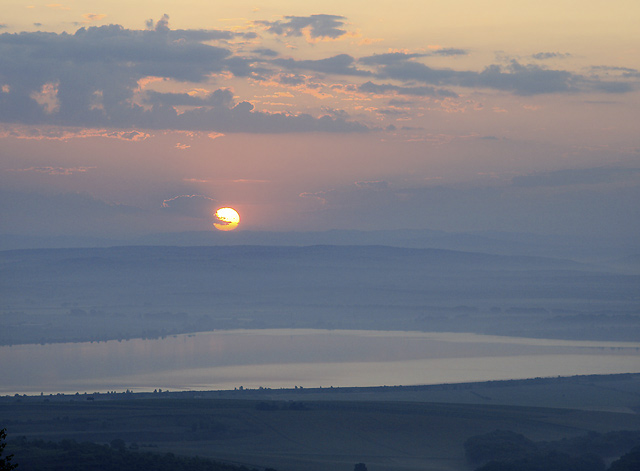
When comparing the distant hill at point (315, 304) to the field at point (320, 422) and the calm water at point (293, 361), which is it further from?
the field at point (320, 422)

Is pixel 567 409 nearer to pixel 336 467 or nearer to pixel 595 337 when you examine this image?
pixel 336 467

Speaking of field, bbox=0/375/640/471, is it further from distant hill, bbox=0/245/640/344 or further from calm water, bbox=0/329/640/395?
distant hill, bbox=0/245/640/344

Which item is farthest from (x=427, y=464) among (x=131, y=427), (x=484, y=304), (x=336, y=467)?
(x=484, y=304)

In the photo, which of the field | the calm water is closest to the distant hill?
the calm water

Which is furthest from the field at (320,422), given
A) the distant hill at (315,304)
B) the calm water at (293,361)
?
the distant hill at (315,304)

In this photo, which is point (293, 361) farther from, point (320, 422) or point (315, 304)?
point (315, 304)

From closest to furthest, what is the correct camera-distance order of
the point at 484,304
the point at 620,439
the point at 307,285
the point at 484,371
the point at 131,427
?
the point at 620,439, the point at 131,427, the point at 484,371, the point at 484,304, the point at 307,285

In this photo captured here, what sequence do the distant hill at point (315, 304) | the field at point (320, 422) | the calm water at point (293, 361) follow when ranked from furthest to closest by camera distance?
1. the distant hill at point (315, 304)
2. the calm water at point (293, 361)
3. the field at point (320, 422)
